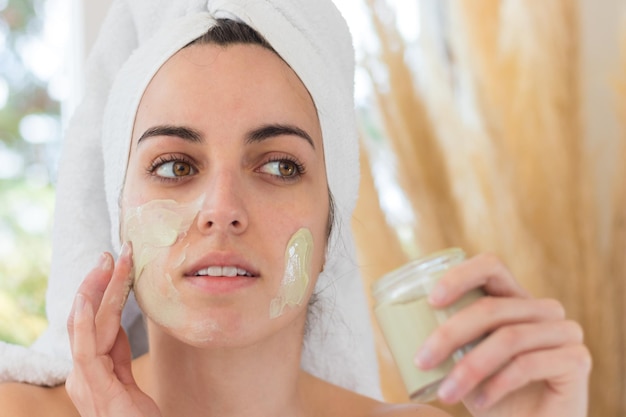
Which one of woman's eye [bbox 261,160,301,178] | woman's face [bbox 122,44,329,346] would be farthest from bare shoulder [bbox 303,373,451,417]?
woman's eye [bbox 261,160,301,178]

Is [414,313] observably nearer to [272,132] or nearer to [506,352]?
[506,352]

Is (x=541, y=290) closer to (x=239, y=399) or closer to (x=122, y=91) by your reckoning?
(x=239, y=399)

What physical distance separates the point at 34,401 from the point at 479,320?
0.57 m

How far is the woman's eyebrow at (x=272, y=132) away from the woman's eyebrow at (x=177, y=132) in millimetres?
60

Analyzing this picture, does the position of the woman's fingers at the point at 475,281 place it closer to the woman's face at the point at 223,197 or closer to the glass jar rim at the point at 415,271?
the glass jar rim at the point at 415,271

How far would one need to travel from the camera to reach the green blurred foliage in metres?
1.68

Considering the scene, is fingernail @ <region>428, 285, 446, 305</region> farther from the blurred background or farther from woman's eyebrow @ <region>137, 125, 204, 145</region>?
→ the blurred background

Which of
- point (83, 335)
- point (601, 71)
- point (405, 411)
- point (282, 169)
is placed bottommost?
point (405, 411)

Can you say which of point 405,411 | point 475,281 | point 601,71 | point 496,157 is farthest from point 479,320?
point 601,71

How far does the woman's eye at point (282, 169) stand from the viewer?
3.09ft

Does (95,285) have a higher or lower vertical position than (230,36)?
lower

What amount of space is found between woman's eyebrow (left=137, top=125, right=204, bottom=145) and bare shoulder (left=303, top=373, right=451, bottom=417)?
1.45 feet

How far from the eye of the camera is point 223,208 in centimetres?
86

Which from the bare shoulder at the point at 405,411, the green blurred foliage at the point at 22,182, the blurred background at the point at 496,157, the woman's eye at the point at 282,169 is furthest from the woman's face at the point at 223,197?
the green blurred foliage at the point at 22,182
